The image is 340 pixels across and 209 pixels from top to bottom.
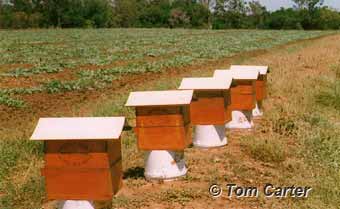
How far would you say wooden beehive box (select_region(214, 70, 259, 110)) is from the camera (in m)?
8.85

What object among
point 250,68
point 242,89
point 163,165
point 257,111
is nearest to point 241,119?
point 242,89

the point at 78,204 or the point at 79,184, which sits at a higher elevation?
the point at 79,184

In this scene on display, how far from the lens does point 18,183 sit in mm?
6465

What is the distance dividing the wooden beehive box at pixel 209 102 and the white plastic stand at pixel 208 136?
91 millimetres

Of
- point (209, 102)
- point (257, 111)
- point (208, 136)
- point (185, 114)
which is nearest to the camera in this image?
point (185, 114)

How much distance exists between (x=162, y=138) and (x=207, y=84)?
1662 mm

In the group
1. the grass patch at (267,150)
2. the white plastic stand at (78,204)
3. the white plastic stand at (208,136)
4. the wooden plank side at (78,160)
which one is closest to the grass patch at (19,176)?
the white plastic stand at (78,204)

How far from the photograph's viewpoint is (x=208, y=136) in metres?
7.77

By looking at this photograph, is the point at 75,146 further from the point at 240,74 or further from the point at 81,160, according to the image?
the point at 240,74

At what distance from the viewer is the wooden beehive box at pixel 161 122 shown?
6.27m

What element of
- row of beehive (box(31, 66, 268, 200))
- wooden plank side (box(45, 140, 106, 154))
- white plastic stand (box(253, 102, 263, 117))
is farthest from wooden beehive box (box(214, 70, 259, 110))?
wooden plank side (box(45, 140, 106, 154))

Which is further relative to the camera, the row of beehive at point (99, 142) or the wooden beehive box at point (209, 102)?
the wooden beehive box at point (209, 102)

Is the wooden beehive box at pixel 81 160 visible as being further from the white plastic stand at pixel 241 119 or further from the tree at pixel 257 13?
the tree at pixel 257 13

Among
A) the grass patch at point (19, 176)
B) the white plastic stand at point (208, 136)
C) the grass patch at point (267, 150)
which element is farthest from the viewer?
the white plastic stand at point (208, 136)
